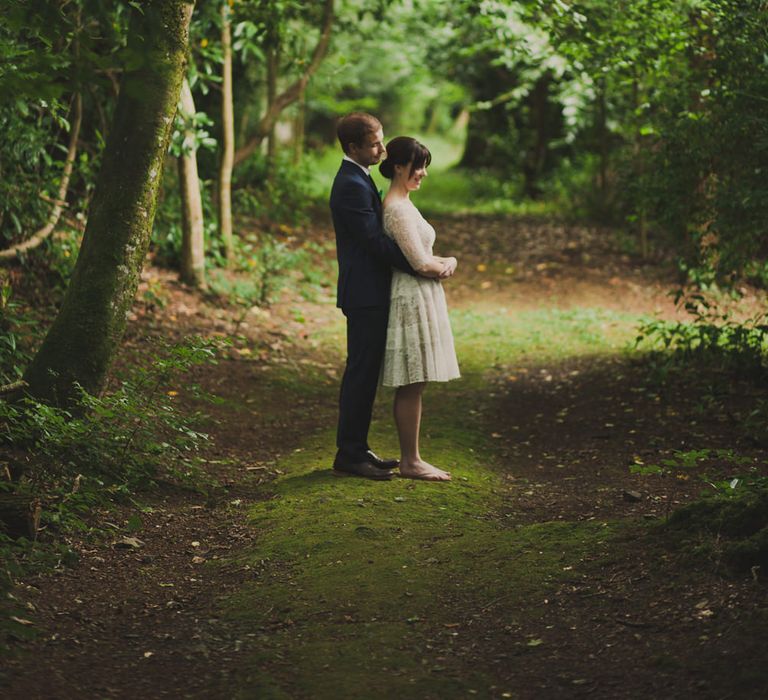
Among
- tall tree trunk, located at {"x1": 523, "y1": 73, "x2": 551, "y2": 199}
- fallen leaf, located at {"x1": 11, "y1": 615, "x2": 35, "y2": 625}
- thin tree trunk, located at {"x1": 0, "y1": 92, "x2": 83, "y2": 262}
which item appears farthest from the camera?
tall tree trunk, located at {"x1": 523, "y1": 73, "x2": 551, "y2": 199}

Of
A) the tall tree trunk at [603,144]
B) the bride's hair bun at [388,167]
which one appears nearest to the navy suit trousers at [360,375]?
the bride's hair bun at [388,167]

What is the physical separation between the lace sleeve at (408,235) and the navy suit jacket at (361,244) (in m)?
0.05

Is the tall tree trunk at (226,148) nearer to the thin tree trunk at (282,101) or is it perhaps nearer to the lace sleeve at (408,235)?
the thin tree trunk at (282,101)

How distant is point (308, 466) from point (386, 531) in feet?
5.10

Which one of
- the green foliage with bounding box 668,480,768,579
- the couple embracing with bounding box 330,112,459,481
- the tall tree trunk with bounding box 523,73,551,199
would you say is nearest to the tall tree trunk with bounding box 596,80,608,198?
the tall tree trunk with bounding box 523,73,551,199

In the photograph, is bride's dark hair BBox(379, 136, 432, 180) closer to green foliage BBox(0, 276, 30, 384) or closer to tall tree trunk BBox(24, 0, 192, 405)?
tall tree trunk BBox(24, 0, 192, 405)

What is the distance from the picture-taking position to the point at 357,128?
228 inches

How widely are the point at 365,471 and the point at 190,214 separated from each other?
18.5 ft

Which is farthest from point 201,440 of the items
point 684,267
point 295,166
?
point 295,166

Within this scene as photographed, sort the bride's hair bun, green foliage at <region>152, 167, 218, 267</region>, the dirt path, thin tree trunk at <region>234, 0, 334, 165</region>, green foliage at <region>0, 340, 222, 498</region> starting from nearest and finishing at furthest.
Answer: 1. the dirt path
2. green foliage at <region>0, 340, 222, 498</region>
3. the bride's hair bun
4. green foliage at <region>152, 167, 218, 267</region>
5. thin tree trunk at <region>234, 0, 334, 165</region>

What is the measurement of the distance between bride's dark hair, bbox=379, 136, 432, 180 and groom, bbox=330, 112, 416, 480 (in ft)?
0.20

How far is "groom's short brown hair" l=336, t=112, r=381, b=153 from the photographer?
579 cm

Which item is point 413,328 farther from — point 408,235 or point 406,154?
point 406,154

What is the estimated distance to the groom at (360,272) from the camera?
5820 mm
